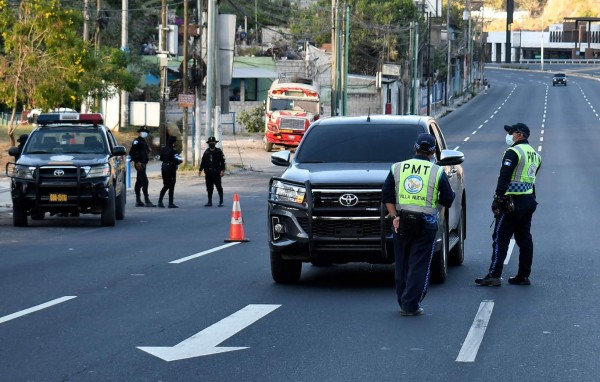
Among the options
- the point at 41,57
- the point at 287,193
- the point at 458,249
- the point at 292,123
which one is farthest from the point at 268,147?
the point at 287,193

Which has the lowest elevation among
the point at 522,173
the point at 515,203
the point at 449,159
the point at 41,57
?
the point at 515,203

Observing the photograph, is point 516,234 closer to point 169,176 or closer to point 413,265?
point 413,265

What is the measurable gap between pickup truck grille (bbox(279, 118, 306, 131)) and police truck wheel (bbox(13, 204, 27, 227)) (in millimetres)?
33159

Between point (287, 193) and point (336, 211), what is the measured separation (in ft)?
2.19

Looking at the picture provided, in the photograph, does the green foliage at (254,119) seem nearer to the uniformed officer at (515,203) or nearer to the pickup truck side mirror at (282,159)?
the pickup truck side mirror at (282,159)

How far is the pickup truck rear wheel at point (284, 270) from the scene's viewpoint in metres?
14.1

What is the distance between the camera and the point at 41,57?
37.7m

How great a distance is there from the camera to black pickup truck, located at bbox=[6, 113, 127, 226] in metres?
23.0

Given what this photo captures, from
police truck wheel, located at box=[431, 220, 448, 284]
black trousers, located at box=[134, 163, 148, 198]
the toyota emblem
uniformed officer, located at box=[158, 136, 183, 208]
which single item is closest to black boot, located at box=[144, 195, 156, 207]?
black trousers, located at box=[134, 163, 148, 198]

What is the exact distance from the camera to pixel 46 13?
122 ft

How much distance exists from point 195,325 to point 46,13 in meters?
27.8

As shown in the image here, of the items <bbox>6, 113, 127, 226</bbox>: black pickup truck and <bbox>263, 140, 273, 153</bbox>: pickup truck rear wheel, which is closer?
<bbox>6, 113, 127, 226</bbox>: black pickup truck

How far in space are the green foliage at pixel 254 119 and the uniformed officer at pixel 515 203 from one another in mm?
53546

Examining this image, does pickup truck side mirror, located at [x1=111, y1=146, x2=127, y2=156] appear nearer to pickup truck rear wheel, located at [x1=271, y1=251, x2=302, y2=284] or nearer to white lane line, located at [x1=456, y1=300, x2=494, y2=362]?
pickup truck rear wheel, located at [x1=271, y1=251, x2=302, y2=284]
